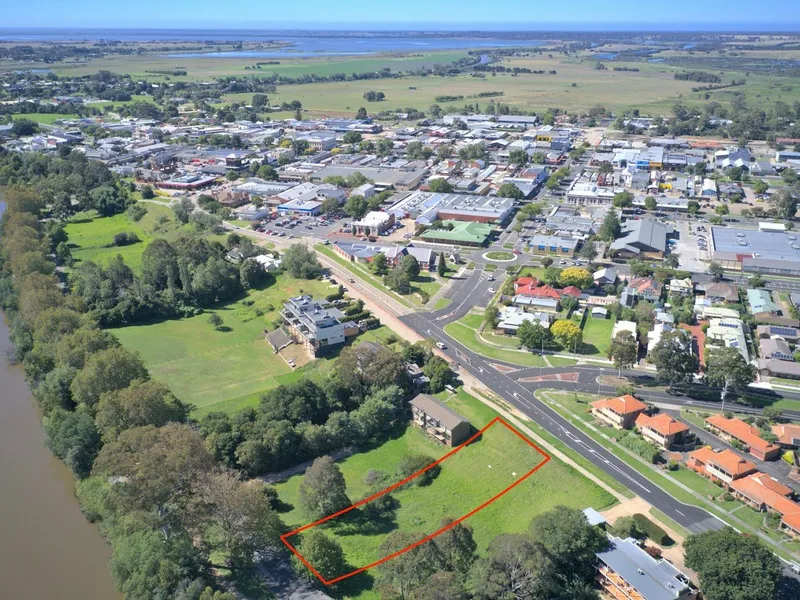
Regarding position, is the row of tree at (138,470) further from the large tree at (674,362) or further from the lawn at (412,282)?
the large tree at (674,362)

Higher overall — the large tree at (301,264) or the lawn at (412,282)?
the large tree at (301,264)

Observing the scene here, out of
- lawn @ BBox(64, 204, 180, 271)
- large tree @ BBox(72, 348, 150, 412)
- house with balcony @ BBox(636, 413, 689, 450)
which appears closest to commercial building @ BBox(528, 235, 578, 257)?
house with balcony @ BBox(636, 413, 689, 450)

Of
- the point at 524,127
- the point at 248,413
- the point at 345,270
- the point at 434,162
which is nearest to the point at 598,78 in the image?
the point at 524,127

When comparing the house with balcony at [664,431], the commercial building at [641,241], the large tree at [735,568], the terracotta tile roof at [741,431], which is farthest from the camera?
the commercial building at [641,241]

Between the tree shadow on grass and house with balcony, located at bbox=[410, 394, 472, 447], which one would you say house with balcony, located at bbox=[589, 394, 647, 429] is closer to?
house with balcony, located at bbox=[410, 394, 472, 447]

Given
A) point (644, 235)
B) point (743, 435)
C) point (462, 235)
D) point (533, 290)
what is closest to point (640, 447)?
point (743, 435)

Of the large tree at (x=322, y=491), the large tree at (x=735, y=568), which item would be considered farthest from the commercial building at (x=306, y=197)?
the large tree at (x=735, y=568)
